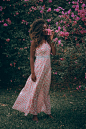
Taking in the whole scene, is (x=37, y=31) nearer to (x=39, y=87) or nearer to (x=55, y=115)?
(x=39, y=87)

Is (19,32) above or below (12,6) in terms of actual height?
below

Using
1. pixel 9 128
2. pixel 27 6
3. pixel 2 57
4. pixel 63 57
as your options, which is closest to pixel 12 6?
pixel 27 6

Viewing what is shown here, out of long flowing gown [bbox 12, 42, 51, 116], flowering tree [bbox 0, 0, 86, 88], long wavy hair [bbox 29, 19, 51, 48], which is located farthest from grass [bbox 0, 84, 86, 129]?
long wavy hair [bbox 29, 19, 51, 48]

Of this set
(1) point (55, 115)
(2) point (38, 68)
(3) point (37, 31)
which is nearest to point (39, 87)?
(2) point (38, 68)

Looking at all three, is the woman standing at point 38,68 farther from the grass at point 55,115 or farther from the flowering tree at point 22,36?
the flowering tree at point 22,36

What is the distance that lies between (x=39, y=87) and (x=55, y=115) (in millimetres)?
818

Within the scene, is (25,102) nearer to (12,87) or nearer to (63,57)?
(63,57)

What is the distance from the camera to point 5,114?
13.2 ft

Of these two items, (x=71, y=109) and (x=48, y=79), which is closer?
(x=48, y=79)

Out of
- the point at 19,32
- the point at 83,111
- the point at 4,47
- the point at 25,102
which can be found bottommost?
the point at 83,111

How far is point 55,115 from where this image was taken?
12.8 feet

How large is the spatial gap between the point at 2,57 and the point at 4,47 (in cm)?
36

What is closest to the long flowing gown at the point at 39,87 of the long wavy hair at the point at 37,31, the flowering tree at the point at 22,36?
the long wavy hair at the point at 37,31

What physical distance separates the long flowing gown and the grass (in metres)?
0.24
